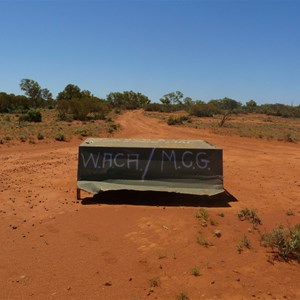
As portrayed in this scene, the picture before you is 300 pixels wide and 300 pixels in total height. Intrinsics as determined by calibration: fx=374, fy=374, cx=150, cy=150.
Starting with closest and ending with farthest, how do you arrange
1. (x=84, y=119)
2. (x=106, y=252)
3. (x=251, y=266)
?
(x=251, y=266) → (x=106, y=252) → (x=84, y=119)

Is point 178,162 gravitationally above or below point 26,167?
above

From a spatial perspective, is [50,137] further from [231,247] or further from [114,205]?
[231,247]

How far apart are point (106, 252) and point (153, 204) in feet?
7.39

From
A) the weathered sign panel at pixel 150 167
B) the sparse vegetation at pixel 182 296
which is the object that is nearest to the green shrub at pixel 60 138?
the weathered sign panel at pixel 150 167

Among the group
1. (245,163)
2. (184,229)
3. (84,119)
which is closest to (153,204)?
(184,229)

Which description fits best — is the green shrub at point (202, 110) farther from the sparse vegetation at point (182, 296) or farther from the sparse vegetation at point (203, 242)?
the sparse vegetation at point (182, 296)

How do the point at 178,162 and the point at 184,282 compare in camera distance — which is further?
the point at 178,162

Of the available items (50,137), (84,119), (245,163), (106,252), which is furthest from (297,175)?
(84,119)

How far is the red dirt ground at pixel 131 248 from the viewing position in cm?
468

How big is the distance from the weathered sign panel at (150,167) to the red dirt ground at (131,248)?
18.3 inches

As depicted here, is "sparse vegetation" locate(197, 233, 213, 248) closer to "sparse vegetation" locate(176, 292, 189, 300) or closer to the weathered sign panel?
"sparse vegetation" locate(176, 292, 189, 300)

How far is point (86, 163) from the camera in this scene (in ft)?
26.2

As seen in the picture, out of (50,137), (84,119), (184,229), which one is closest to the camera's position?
(184,229)

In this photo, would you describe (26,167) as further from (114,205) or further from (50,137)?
(50,137)
